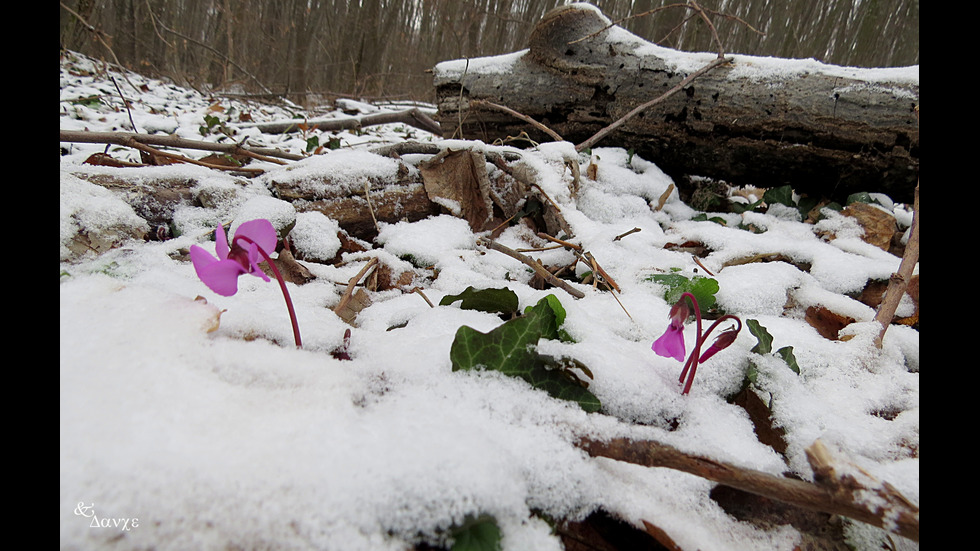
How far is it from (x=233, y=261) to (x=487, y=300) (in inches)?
19.7

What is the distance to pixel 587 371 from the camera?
2.28 feet

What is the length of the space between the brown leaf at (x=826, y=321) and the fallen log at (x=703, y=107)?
4.20 feet

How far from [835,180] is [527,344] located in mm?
2368

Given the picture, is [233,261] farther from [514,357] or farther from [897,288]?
[897,288]

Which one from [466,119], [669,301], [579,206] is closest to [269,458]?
[669,301]

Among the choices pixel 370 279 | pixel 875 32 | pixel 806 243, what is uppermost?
pixel 875 32

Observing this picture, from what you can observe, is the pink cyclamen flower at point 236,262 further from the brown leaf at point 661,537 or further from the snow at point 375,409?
the brown leaf at point 661,537

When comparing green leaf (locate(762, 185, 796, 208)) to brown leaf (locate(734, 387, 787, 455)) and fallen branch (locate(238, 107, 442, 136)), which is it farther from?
fallen branch (locate(238, 107, 442, 136))

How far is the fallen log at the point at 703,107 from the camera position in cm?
207

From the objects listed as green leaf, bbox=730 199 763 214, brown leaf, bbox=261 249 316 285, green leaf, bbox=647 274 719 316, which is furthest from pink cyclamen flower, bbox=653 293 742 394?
green leaf, bbox=730 199 763 214

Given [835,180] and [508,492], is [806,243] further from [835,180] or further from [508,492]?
[508,492]

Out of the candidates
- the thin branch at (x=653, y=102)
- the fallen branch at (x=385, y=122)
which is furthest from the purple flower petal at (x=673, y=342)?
the fallen branch at (x=385, y=122)

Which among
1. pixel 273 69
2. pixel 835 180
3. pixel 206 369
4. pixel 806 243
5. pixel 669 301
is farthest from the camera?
pixel 273 69

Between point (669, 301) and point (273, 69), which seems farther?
point (273, 69)
